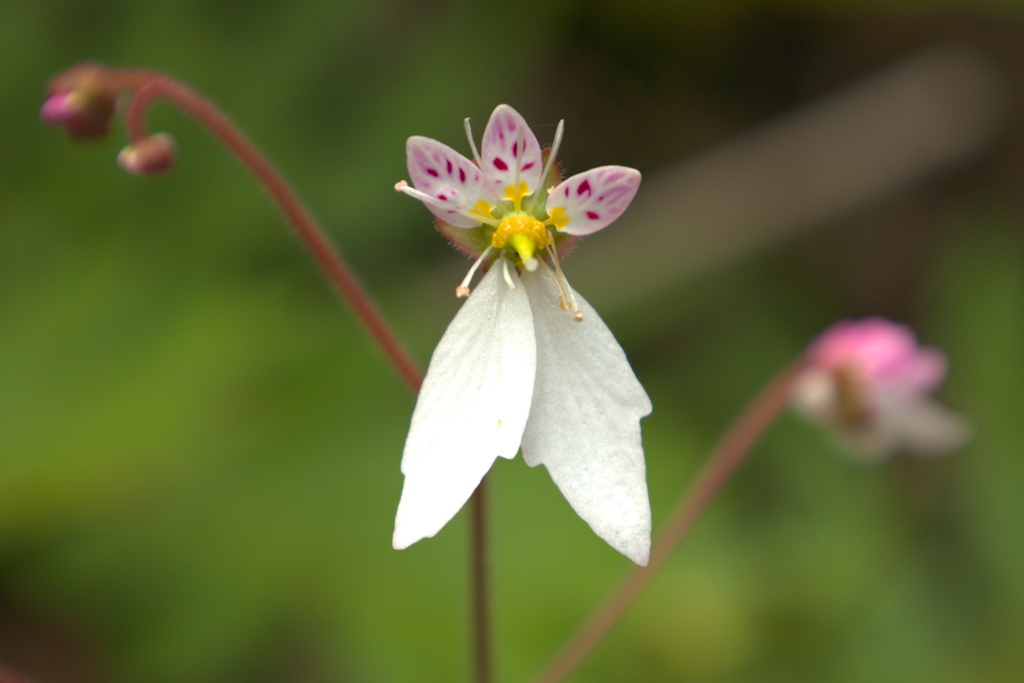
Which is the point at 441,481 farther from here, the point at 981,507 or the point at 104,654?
the point at 981,507

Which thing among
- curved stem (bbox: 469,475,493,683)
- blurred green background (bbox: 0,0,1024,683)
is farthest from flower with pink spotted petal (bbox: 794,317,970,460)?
curved stem (bbox: 469,475,493,683)

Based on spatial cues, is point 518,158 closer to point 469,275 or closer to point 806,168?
point 469,275

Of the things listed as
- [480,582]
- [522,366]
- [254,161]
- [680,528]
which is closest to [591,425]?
[522,366]

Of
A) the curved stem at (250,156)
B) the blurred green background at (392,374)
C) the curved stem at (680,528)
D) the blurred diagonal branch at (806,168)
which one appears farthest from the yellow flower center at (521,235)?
the blurred diagonal branch at (806,168)

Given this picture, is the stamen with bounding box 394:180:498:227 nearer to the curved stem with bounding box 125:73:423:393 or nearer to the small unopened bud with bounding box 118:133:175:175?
the curved stem with bounding box 125:73:423:393

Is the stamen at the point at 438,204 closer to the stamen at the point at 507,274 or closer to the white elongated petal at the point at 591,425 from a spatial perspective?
the stamen at the point at 507,274
